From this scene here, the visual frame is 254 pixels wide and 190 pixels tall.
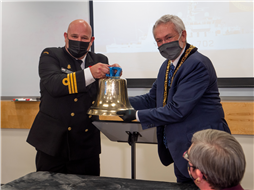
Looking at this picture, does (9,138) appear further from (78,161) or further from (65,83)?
(65,83)

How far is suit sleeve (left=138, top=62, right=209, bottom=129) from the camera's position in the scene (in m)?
1.56

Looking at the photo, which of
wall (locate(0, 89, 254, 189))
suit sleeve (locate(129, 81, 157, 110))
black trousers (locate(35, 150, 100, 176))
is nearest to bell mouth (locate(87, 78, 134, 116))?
suit sleeve (locate(129, 81, 157, 110))

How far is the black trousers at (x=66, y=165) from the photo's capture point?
6.50 ft

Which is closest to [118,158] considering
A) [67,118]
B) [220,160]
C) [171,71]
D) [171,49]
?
[67,118]

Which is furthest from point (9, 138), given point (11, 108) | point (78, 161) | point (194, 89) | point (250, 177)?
point (250, 177)

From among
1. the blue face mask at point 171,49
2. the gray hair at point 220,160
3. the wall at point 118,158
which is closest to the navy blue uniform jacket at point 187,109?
the blue face mask at point 171,49

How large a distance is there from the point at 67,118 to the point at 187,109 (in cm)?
96

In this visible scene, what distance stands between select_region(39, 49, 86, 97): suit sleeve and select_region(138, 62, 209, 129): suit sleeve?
1.58 ft

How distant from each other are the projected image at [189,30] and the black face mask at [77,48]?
1.31m

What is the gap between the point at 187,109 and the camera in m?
1.56

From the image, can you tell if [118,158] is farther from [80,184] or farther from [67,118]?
[80,184]

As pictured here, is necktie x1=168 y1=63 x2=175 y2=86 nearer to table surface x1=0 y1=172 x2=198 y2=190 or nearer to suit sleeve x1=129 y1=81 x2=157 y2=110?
suit sleeve x1=129 y1=81 x2=157 y2=110

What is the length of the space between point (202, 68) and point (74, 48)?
960 mm

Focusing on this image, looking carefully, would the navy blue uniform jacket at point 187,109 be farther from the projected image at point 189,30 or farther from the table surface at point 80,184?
the projected image at point 189,30
